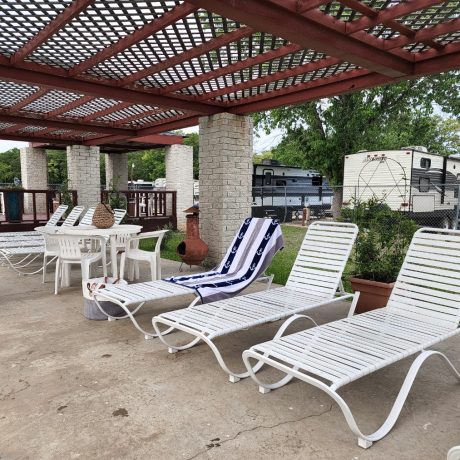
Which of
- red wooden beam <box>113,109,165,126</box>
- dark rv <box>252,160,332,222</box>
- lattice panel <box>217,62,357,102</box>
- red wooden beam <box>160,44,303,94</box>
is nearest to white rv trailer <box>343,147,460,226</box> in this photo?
dark rv <box>252,160,332,222</box>

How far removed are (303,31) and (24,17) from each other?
245cm

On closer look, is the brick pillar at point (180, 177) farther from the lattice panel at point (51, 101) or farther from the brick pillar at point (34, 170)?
the lattice panel at point (51, 101)

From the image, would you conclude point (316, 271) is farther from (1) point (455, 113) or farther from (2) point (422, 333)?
(1) point (455, 113)

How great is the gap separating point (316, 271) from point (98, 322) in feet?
7.28

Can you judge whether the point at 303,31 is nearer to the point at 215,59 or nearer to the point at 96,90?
the point at 215,59

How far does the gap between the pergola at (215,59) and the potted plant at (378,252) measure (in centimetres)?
163

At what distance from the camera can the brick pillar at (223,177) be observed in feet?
21.4

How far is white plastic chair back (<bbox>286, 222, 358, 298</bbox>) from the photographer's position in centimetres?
374

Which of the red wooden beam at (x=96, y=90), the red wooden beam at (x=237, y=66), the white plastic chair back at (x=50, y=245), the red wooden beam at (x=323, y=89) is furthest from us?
the white plastic chair back at (x=50, y=245)

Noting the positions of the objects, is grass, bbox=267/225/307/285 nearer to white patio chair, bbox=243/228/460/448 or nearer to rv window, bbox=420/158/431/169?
white patio chair, bbox=243/228/460/448

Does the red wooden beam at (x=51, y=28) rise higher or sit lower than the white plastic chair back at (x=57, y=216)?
higher

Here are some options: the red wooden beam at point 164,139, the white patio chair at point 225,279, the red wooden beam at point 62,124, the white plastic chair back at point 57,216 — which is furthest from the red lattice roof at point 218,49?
the red wooden beam at point 164,139

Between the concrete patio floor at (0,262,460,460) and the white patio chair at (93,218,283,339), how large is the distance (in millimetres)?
384

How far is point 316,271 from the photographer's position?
153 inches
